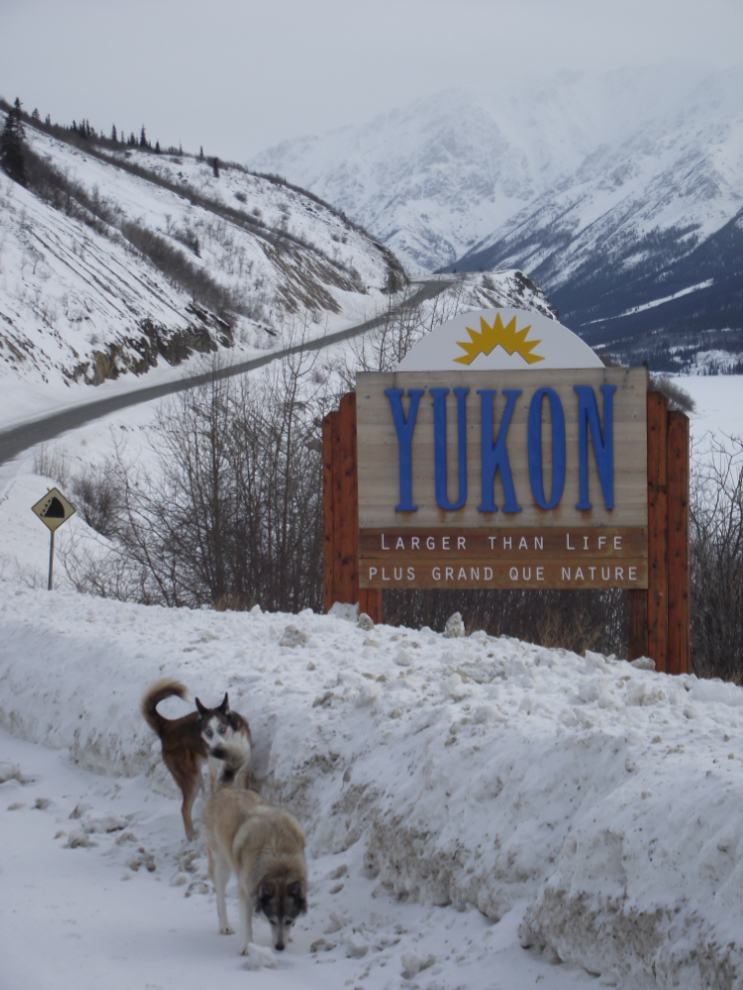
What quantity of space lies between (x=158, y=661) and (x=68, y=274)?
123 ft

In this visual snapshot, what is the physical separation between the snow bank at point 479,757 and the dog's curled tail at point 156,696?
43cm

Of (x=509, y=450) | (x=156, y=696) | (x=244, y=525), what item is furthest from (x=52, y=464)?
(x=156, y=696)

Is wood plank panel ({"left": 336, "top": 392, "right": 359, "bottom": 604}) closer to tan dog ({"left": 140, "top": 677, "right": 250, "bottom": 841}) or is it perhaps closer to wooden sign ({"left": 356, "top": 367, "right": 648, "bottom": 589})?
wooden sign ({"left": 356, "top": 367, "right": 648, "bottom": 589})

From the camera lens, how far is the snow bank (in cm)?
351

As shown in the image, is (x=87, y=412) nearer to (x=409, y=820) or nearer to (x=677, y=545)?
(x=677, y=545)

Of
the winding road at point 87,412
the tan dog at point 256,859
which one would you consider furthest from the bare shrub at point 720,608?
the winding road at point 87,412

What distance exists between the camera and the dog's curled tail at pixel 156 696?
5980 mm

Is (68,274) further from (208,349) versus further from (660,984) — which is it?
(660,984)

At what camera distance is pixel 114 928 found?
463cm

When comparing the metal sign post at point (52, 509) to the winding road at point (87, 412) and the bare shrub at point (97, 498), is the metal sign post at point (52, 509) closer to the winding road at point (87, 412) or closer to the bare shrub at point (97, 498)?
the winding road at point (87, 412)

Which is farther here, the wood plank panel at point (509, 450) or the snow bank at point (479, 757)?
the wood plank panel at point (509, 450)

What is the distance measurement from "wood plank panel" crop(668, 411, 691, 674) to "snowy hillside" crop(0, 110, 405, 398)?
8.03m

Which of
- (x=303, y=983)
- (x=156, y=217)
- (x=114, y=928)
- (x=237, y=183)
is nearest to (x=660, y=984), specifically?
(x=303, y=983)

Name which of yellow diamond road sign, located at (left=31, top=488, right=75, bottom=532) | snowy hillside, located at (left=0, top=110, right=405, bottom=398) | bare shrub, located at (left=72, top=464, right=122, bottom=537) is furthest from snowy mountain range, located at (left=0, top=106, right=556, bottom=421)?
bare shrub, located at (left=72, top=464, right=122, bottom=537)
